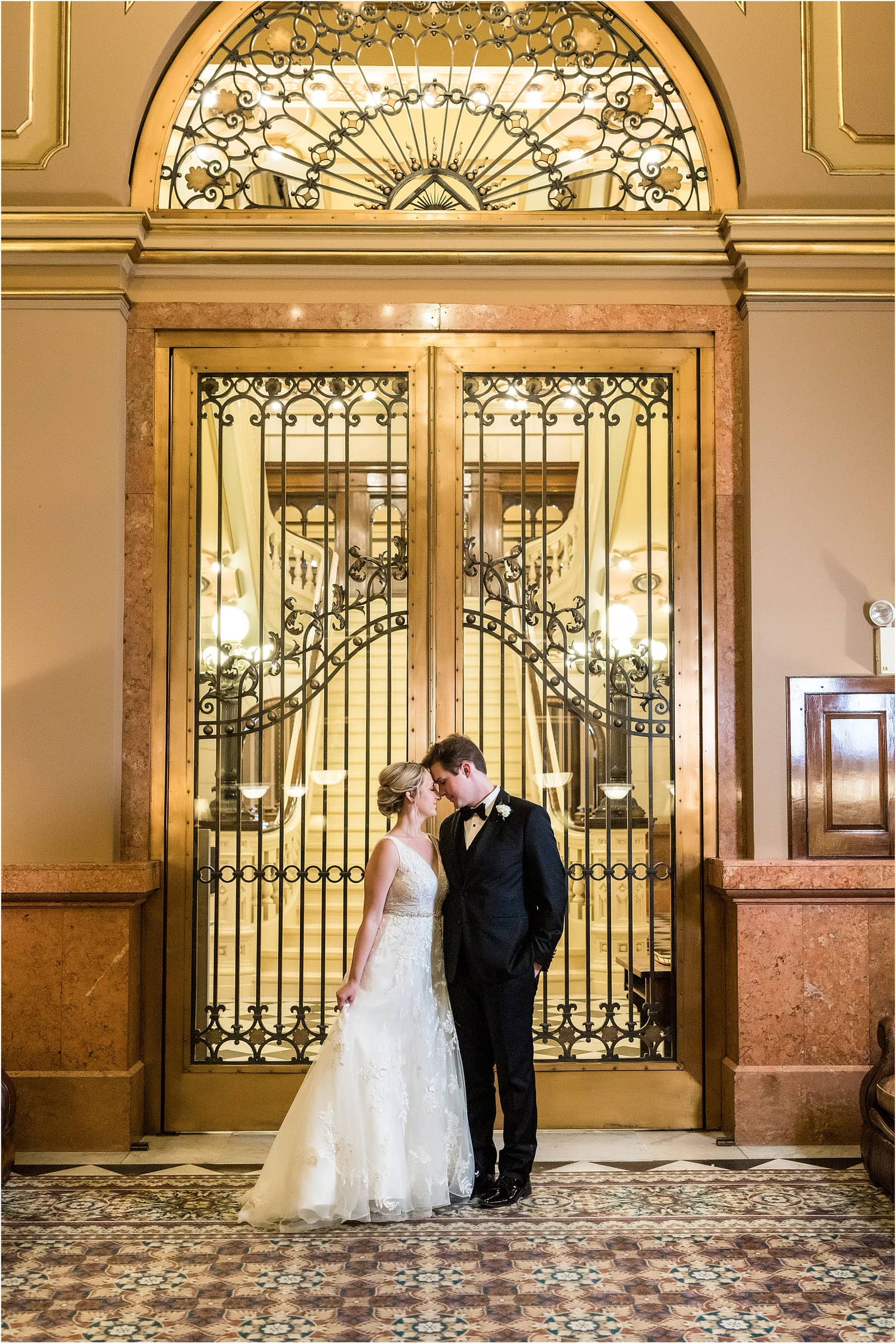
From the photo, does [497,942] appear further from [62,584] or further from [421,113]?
[421,113]

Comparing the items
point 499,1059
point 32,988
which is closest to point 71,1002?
point 32,988

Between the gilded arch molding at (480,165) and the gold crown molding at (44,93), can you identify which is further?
the gilded arch molding at (480,165)

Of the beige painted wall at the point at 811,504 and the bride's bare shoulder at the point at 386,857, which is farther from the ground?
the beige painted wall at the point at 811,504

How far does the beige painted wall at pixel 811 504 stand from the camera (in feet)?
16.3

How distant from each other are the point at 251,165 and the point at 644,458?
2.31 metres

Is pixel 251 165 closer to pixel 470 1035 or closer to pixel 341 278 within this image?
pixel 341 278

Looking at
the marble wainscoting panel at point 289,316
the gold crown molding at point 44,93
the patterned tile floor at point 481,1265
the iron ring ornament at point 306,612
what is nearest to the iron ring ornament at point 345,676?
the iron ring ornament at point 306,612

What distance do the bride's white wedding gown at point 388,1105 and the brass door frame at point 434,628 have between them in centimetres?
102

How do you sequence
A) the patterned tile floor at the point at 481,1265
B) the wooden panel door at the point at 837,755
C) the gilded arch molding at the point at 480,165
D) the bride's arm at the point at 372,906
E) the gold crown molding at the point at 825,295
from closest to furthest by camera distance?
the patterned tile floor at the point at 481,1265 < the bride's arm at the point at 372,906 < the wooden panel door at the point at 837,755 < the gold crown molding at the point at 825,295 < the gilded arch molding at the point at 480,165

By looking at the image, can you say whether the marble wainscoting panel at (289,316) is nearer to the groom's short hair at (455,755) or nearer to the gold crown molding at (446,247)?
the gold crown molding at (446,247)

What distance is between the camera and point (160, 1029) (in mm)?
4980

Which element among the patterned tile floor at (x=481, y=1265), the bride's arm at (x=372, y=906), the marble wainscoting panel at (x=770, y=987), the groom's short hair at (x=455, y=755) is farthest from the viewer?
the marble wainscoting panel at (x=770, y=987)

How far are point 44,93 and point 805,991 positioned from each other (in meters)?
5.25

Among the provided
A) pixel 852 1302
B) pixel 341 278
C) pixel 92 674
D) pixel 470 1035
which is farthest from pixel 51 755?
pixel 852 1302
